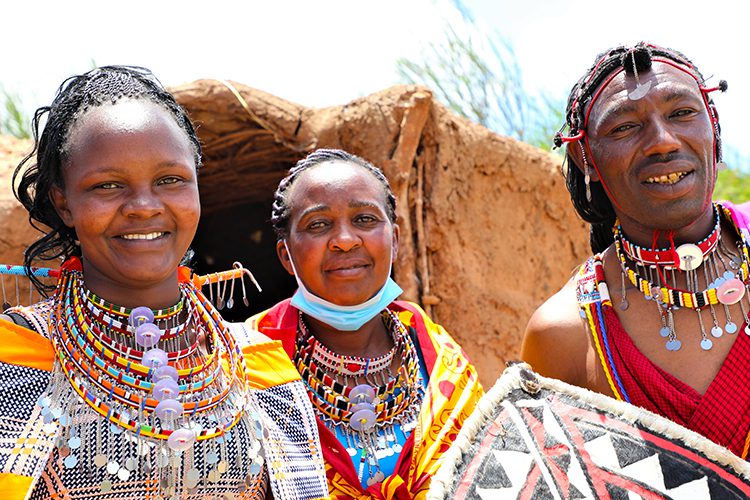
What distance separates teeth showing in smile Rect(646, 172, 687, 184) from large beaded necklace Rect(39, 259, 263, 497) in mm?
1431

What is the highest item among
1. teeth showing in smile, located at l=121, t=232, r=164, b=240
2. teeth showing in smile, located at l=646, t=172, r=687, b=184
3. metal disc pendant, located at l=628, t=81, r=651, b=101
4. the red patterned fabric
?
metal disc pendant, located at l=628, t=81, r=651, b=101

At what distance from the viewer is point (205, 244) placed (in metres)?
7.39

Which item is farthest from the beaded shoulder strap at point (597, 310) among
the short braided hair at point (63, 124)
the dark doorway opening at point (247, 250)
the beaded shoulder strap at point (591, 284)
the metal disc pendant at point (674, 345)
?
the dark doorway opening at point (247, 250)

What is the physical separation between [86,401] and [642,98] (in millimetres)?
1901

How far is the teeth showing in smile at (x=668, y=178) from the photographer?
2.72 metres

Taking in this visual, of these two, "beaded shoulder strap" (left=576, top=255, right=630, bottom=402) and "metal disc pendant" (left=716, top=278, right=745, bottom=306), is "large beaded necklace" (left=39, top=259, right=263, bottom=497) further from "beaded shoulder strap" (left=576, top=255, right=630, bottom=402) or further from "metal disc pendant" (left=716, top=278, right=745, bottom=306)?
"metal disc pendant" (left=716, top=278, right=745, bottom=306)

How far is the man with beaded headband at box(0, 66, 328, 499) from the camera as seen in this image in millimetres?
2098

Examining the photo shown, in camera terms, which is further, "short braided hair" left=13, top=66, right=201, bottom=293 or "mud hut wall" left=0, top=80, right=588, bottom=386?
"mud hut wall" left=0, top=80, right=588, bottom=386

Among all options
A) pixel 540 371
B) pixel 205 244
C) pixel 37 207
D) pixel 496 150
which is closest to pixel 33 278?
pixel 37 207

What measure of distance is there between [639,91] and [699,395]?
3.22ft

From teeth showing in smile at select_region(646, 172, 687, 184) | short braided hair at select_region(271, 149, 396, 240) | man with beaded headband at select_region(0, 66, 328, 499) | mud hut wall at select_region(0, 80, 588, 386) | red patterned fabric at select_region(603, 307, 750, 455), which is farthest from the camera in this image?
mud hut wall at select_region(0, 80, 588, 386)

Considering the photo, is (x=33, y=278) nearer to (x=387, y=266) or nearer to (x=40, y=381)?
(x=40, y=381)

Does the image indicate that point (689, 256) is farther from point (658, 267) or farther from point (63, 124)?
point (63, 124)

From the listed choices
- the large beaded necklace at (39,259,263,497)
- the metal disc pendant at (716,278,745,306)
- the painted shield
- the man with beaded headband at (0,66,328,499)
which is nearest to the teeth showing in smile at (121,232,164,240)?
the man with beaded headband at (0,66,328,499)
